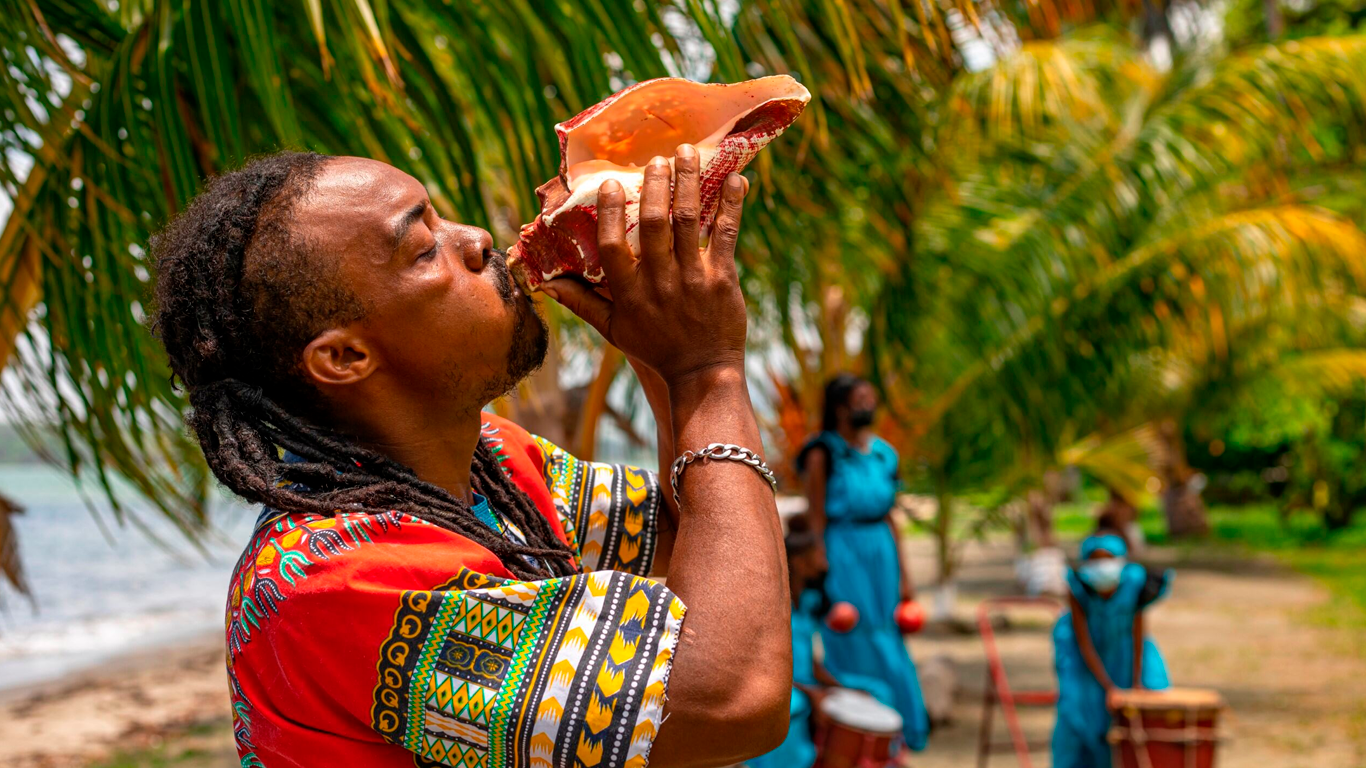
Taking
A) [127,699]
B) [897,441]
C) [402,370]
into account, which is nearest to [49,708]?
[127,699]

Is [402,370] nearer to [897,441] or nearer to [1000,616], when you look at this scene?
[897,441]

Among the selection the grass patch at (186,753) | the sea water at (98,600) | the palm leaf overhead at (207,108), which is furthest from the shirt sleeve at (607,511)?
the grass patch at (186,753)

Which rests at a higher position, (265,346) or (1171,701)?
(265,346)

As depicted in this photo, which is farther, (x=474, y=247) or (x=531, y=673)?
(x=474, y=247)

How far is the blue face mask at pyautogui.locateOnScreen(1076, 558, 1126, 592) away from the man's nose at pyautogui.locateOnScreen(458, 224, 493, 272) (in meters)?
4.56

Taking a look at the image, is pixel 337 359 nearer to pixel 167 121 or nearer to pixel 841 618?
pixel 167 121

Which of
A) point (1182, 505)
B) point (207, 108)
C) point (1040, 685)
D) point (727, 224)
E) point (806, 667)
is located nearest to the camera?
point (727, 224)

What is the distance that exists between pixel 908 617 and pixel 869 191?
2.54 m

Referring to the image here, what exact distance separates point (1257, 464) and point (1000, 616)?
11243mm

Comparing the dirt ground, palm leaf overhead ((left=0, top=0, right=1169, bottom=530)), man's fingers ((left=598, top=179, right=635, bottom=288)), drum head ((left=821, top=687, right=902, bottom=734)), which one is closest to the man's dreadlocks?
man's fingers ((left=598, top=179, right=635, bottom=288))

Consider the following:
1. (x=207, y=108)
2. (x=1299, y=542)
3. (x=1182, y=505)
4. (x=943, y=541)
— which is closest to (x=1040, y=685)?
(x=943, y=541)

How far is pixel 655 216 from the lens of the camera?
1.02 meters

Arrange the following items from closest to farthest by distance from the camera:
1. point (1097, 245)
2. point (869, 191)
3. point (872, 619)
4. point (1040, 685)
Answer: point (869, 191) < point (872, 619) < point (1097, 245) < point (1040, 685)

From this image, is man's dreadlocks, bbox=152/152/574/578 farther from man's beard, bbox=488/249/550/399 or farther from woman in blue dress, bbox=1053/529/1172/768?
woman in blue dress, bbox=1053/529/1172/768
